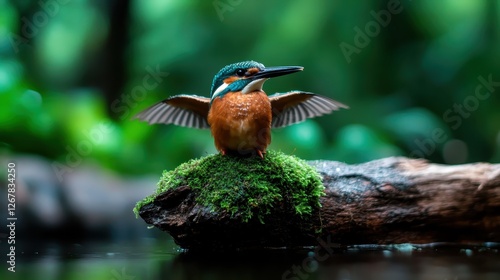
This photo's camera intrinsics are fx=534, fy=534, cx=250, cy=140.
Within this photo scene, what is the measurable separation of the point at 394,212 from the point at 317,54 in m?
4.82

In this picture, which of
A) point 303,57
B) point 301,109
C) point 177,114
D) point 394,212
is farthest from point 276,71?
point 303,57

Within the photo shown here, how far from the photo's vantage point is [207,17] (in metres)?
8.26

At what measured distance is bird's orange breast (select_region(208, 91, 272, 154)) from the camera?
3.21 metres

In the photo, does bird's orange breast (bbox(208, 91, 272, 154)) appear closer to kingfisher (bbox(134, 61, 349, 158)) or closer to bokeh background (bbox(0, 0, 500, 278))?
kingfisher (bbox(134, 61, 349, 158))

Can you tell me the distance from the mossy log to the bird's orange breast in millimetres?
466

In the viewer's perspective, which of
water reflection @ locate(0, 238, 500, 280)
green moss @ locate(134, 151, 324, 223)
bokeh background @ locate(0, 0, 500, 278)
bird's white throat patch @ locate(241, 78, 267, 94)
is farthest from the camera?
bokeh background @ locate(0, 0, 500, 278)

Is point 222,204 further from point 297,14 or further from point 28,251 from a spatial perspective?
point 297,14

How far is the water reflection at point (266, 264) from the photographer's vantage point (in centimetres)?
237

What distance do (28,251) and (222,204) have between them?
1389 millimetres

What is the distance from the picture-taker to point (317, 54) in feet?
25.8

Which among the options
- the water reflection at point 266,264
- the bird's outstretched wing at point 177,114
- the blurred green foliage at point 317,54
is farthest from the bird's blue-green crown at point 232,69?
the blurred green foliage at point 317,54

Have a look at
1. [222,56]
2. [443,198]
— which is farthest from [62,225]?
[222,56]

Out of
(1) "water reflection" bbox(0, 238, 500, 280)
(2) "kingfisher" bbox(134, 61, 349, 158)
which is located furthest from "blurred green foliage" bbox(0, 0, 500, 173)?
(1) "water reflection" bbox(0, 238, 500, 280)

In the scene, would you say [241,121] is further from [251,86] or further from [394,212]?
[394,212]
